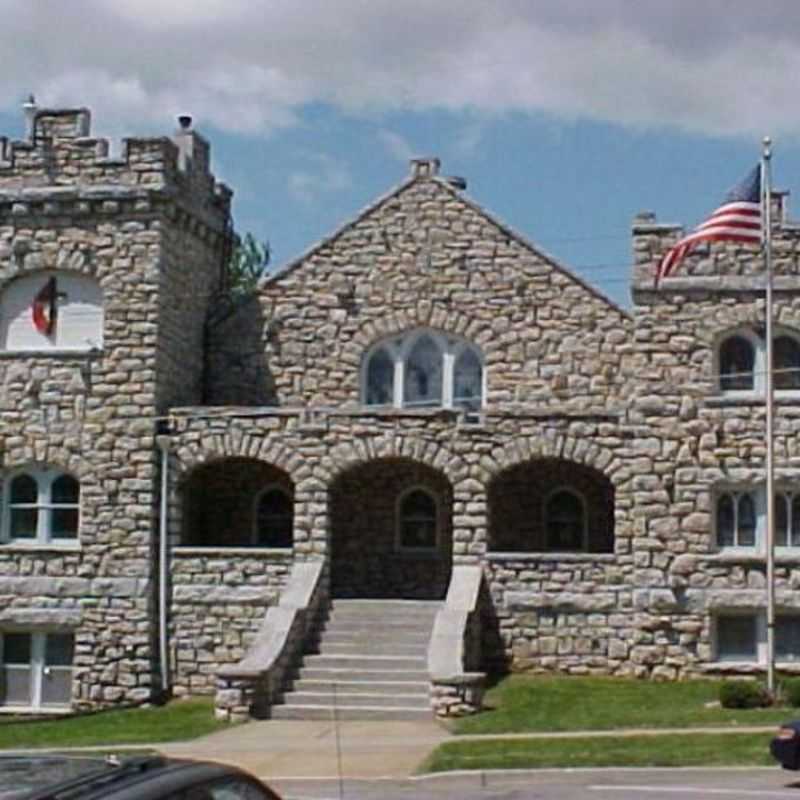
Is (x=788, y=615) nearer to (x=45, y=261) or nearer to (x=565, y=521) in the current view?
(x=565, y=521)

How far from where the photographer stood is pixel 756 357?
2744 centimetres

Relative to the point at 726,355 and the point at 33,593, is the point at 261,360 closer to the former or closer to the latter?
the point at 33,593

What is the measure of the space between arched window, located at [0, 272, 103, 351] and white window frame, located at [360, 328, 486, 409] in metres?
4.94

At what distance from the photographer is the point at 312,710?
2409 cm

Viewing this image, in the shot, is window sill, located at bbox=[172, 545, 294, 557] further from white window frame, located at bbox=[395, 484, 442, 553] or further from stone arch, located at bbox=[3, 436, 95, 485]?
white window frame, located at bbox=[395, 484, 442, 553]

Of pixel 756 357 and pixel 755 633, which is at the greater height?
pixel 756 357

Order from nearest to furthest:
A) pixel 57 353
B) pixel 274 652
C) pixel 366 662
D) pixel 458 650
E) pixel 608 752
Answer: pixel 608 752 → pixel 458 650 → pixel 274 652 → pixel 366 662 → pixel 57 353

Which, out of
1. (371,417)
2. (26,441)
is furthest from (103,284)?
(371,417)

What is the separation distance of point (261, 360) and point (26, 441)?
15.2 feet

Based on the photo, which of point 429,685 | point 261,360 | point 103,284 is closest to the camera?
point 429,685

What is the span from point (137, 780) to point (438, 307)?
2528cm

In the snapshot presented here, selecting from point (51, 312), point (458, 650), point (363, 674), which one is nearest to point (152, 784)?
point (458, 650)

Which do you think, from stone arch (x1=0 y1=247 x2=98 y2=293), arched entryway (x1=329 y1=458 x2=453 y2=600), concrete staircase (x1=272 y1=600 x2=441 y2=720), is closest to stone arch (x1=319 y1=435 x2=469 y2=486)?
arched entryway (x1=329 y1=458 x2=453 y2=600)

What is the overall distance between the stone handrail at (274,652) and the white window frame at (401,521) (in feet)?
9.98
